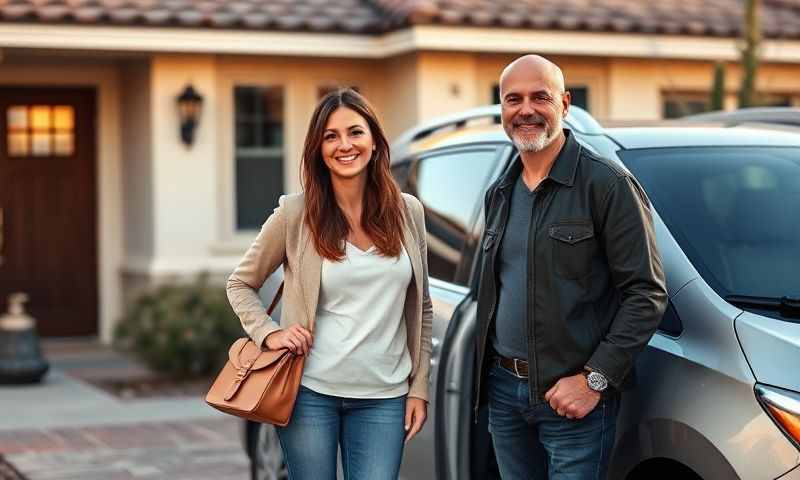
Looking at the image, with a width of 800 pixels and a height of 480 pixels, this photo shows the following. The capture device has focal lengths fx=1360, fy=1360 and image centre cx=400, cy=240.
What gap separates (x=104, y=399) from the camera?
A: 415 inches

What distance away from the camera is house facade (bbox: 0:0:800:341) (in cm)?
1331

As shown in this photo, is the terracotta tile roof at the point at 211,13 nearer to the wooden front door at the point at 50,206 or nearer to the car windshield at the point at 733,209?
the wooden front door at the point at 50,206

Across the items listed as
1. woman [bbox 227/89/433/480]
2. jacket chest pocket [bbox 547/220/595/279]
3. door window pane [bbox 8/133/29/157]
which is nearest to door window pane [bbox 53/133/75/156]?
door window pane [bbox 8/133/29/157]

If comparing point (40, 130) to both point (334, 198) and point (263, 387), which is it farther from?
point (263, 387)

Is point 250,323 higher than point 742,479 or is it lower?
higher

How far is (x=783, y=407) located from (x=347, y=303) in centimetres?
127

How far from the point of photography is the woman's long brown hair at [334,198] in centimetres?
395

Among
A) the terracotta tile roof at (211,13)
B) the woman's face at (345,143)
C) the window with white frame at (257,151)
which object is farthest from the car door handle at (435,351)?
the window with white frame at (257,151)

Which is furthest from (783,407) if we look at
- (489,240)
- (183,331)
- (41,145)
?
(41,145)

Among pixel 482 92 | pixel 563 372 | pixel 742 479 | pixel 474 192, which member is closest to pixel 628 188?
pixel 563 372

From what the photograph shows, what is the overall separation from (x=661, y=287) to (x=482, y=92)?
10.8 m

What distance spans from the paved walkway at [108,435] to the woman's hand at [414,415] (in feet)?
11.8

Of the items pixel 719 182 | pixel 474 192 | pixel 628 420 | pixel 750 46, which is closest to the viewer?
pixel 628 420

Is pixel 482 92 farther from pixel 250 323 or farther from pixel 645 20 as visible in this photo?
pixel 250 323
